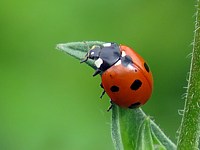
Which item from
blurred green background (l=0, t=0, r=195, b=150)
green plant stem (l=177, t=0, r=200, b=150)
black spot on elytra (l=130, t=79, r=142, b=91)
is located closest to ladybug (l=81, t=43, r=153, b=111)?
black spot on elytra (l=130, t=79, r=142, b=91)

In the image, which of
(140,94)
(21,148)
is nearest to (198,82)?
(140,94)

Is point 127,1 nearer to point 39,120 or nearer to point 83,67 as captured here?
point 83,67

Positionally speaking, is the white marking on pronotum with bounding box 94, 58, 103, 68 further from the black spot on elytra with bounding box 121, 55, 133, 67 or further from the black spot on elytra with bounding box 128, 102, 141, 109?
the black spot on elytra with bounding box 128, 102, 141, 109

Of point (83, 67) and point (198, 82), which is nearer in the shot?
point (198, 82)

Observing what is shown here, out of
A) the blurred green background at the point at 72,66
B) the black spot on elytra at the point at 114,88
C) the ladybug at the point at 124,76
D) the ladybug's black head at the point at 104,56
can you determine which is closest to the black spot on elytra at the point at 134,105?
the ladybug at the point at 124,76

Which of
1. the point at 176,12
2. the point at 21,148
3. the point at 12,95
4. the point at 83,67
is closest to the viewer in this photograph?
the point at 21,148
